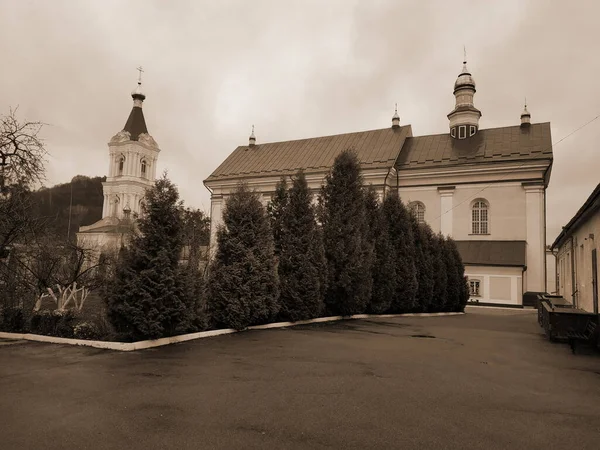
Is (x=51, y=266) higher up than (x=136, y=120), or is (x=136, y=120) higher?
(x=136, y=120)

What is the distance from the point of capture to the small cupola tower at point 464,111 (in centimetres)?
3897

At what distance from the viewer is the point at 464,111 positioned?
128 feet

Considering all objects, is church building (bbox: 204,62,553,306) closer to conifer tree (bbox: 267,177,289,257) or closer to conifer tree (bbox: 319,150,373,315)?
conifer tree (bbox: 319,150,373,315)

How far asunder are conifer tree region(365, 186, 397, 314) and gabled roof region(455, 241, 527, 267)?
16.8 metres

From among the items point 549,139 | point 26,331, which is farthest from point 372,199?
point 549,139

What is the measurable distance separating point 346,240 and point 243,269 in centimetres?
543

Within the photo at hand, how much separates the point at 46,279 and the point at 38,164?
16.6ft

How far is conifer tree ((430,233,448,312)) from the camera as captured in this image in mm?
21703

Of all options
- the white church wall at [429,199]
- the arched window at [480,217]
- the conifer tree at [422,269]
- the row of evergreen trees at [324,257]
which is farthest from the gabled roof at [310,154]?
the row of evergreen trees at [324,257]

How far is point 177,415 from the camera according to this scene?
14.9ft

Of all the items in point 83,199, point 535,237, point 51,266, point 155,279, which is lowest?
point 155,279

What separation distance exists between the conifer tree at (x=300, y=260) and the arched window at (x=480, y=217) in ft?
82.8

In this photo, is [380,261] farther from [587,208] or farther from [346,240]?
[587,208]

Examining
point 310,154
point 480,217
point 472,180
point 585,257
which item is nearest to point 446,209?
point 480,217
